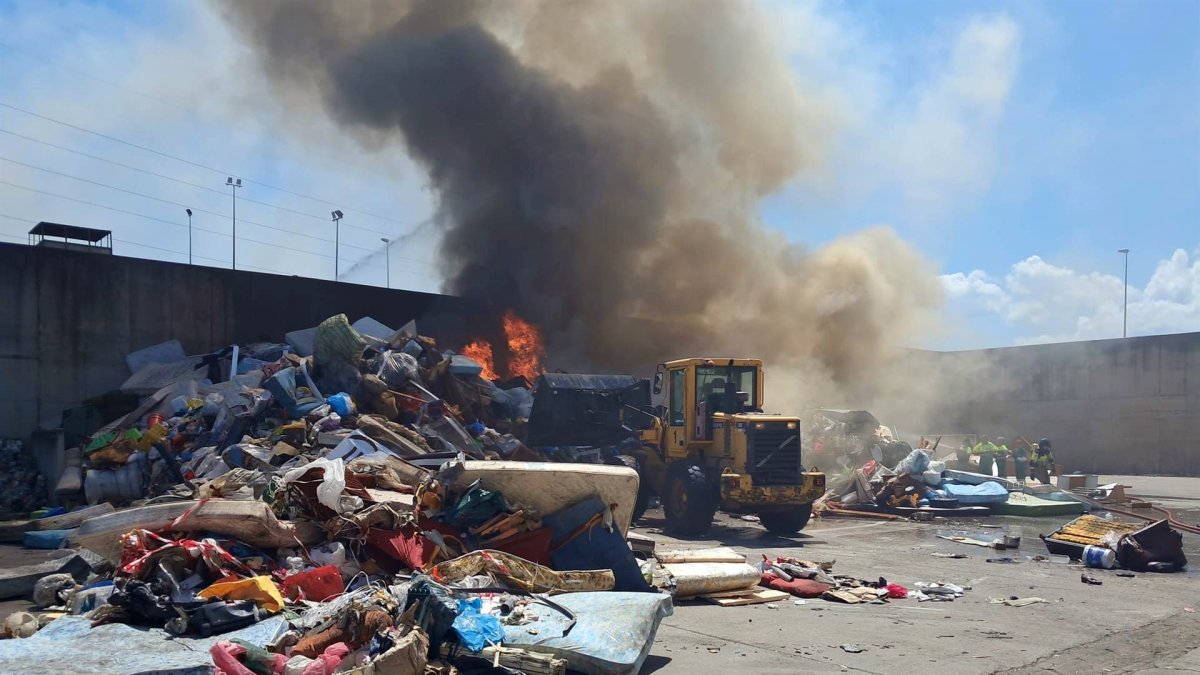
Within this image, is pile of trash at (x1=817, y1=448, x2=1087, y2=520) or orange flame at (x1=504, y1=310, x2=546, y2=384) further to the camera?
orange flame at (x1=504, y1=310, x2=546, y2=384)

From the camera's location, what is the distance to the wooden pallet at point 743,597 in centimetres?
823

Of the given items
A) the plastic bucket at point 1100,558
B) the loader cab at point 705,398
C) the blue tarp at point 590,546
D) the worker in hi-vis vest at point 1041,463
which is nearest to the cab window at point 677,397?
the loader cab at point 705,398

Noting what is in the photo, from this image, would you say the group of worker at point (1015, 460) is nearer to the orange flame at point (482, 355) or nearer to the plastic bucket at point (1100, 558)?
the plastic bucket at point (1100, 558)

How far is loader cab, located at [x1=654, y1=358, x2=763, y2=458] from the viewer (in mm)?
13844

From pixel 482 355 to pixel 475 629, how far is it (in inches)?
676

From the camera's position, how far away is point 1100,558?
10.7 m

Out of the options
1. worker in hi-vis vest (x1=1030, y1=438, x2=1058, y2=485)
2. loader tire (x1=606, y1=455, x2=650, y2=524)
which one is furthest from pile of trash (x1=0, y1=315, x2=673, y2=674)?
worker in hi-vis vest (x1=1030, y1=438, x2=1058, y2=485)

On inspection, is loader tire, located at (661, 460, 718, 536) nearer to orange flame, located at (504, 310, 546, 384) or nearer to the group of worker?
orange flame, located at (504, 310, 546, 384)

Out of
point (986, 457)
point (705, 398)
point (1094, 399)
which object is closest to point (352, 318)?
point (705, 398)

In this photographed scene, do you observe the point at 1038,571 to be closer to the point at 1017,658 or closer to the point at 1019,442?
the point at 1017,658

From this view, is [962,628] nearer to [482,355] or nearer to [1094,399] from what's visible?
[482,355]

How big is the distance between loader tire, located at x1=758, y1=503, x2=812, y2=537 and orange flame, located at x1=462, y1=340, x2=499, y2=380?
32.6ft

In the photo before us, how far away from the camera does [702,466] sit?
13.8m

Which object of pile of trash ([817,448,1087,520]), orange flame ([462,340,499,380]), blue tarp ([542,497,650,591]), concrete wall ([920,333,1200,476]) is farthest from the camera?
concrete wall ([920,333,1200,476])
